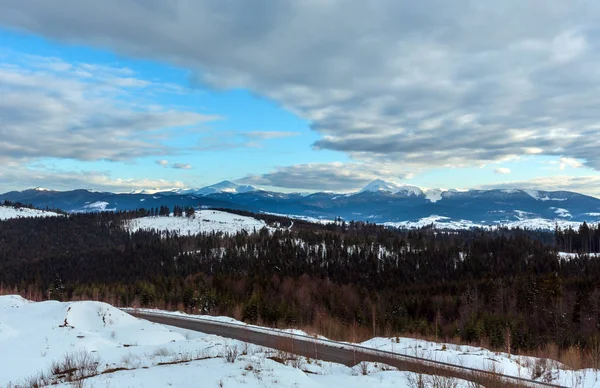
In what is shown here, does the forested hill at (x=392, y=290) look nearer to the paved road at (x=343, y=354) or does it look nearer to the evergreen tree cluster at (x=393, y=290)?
the evergreen tree cluster at (x=393, y=290)

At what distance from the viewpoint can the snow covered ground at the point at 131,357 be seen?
46.4 feet

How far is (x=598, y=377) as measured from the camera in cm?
1594

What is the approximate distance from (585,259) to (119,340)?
181228 mm

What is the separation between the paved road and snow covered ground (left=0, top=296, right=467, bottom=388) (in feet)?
5.74

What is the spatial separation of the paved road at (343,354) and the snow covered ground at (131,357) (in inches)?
68.9

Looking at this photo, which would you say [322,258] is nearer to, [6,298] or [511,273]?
[511,273]

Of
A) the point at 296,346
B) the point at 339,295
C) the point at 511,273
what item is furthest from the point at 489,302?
the point at 296,346

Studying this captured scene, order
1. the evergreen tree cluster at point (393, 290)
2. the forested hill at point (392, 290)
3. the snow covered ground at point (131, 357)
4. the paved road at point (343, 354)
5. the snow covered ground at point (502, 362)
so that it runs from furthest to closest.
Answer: the forested hill at point (392, 290) → the evergreen tree cluster at point (393, 290) → the snow covered ground at point (502, 362) → the paved road at point (343, 354) → the snow covered ground at point (131, 357)

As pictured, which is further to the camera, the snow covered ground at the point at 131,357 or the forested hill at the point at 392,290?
the forested hill at the point at 392,290

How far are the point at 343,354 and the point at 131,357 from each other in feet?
38.9

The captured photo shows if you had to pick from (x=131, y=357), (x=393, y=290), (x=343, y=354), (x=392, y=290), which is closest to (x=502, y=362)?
(x=343, y=354)

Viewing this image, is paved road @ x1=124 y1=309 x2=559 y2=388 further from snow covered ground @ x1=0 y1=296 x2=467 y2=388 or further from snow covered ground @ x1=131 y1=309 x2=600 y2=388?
snow covered ground @ x1=0 y1=296 x2=467 y2=388

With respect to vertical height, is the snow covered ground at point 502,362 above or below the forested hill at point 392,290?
above

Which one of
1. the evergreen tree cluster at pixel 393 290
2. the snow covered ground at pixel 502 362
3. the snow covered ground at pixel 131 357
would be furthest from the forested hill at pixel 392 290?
the snow covered ground at pixel 131 357
